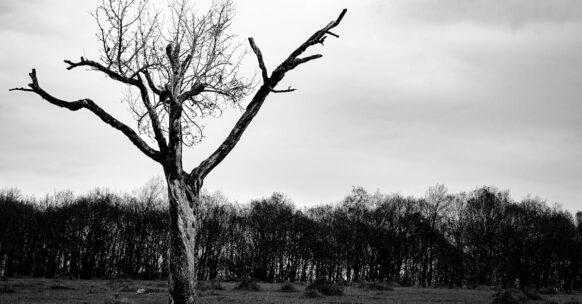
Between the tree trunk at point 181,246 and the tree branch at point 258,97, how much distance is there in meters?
0.50

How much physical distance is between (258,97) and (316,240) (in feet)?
257

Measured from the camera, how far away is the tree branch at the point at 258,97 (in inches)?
373

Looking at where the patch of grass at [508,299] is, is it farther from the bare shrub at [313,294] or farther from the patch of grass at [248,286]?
the patch of grass at [248,286]

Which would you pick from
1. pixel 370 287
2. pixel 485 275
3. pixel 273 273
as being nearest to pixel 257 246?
pixel 273 273

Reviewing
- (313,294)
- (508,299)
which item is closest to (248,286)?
(313,294)

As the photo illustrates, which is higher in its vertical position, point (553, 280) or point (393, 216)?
point (393, 216)

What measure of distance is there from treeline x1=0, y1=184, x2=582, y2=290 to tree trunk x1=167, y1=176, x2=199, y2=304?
217 feet

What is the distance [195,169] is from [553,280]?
85.5m

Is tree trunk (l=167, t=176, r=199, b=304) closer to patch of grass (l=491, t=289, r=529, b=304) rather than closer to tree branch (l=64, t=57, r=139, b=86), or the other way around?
tree branch (l=64, t=57, r=139, b=86)

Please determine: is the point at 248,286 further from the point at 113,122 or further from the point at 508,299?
the point at 113,122

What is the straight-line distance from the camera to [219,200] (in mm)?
93688

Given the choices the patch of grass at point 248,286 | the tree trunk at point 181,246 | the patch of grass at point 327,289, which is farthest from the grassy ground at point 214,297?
the tree trunk at point 181,246

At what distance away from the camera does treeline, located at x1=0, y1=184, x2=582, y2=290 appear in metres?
72.9

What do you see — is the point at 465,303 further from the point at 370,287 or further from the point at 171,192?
the point at 171,192
